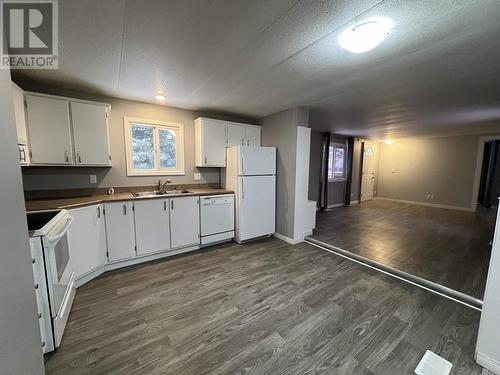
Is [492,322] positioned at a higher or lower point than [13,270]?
lower

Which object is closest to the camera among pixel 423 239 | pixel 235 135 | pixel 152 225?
pixel 152 225

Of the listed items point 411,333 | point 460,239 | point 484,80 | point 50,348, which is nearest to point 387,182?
point 460,239

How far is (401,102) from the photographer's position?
125 inches

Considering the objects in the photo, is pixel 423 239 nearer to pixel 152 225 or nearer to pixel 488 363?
pixel 488 363

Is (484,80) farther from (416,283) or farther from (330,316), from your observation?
(330,316)

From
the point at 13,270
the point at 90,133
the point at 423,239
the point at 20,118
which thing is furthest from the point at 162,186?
the point at 423,239

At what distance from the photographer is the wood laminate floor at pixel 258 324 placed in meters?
1.43

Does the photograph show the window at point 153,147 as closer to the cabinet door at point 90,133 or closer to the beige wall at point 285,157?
the cabinet door at point 90,133

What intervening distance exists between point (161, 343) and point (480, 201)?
10.6 meters

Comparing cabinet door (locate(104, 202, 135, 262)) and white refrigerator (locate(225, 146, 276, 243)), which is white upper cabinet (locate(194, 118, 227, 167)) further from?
cabinet door (locate(104, 202, 135, 262))

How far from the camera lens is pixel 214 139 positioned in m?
3.67

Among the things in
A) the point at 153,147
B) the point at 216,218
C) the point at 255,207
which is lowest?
the point at 216,218

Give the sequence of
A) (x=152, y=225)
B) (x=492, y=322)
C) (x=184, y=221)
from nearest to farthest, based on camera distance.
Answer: (x=492, y=322) → (x=152, y=225) → (x=184, y=221)

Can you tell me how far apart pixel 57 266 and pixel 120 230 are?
1.05 metres
